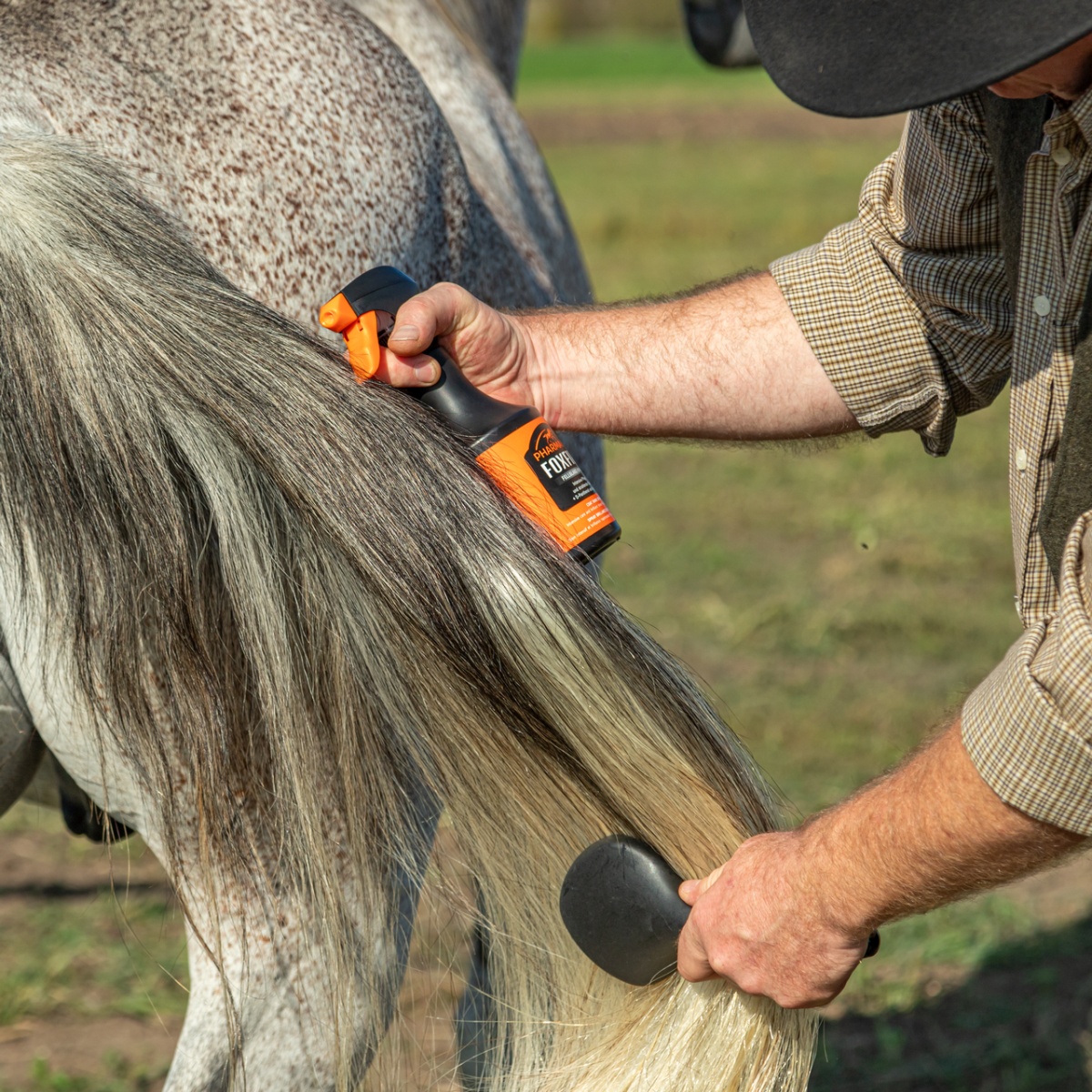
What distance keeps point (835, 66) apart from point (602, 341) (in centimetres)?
65

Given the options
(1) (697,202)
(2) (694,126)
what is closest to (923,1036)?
(1) (697,202)

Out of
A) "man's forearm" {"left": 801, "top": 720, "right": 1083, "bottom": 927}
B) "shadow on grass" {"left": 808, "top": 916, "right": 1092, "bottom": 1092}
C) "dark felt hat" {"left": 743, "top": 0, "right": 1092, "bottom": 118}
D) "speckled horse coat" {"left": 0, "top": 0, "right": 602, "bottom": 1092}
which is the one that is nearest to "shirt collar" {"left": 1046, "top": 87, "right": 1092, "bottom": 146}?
"dark felt hat" {"left": 743, "top": 0, "right": 1092, "bottom": 118}

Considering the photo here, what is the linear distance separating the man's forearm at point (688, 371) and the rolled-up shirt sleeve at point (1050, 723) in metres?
0.60

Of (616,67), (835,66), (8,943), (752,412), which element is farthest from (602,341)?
(616,67)

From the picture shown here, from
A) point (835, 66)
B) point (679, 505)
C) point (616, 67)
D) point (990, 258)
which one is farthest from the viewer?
point (616, 67)

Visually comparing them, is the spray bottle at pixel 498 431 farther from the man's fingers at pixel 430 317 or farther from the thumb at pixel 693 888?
the thumb at pixel 693 888

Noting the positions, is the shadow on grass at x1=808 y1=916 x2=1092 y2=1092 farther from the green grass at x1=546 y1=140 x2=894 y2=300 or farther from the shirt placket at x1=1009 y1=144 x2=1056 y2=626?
the green grass at x1=546 y1=140 x2=894 y2=300

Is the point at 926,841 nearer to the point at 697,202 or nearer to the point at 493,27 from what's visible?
the point at 493,27

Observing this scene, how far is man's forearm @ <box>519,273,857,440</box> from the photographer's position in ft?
5.80

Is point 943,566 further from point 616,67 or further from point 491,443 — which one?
point 616,67

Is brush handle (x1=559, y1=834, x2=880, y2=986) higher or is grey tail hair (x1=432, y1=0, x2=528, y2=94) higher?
grey tail hair (x1=432, y1=0, x2=528, y2=94)

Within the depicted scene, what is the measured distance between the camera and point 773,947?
1348 millimetres

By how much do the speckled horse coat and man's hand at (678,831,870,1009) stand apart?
1.49 feet

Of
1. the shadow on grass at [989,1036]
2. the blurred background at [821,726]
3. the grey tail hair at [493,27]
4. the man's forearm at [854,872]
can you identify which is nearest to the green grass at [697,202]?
the blurred background at [821,726]
